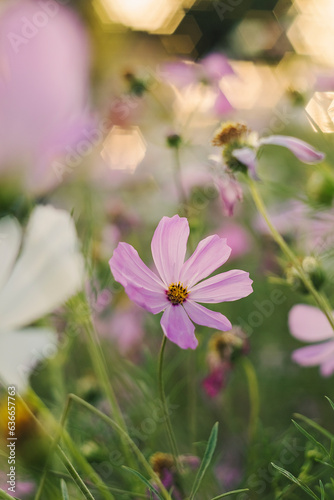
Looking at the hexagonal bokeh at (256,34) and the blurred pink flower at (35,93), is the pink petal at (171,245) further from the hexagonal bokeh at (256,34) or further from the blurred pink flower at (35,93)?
the hexagonal bokeh at (256,34)

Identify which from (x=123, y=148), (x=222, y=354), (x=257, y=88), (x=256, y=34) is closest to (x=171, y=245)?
(x=222, y=354)

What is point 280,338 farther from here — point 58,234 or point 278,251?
point 58,234

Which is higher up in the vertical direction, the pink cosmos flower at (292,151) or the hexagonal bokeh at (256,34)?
the pink cosmos flower at (292,151)

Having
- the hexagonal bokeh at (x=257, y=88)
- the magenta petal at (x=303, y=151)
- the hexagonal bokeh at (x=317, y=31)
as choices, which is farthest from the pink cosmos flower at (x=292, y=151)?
the hexagonal bokeh at (x=257, y=88)

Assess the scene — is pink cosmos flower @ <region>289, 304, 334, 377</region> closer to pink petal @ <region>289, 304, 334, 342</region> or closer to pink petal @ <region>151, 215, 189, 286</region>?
pink petal @ <region>289, 304, 334, 342</region>

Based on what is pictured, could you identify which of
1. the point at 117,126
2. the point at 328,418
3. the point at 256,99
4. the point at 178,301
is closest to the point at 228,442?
the point at 328,418

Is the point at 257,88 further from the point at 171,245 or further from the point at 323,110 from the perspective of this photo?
the point at 171,245
